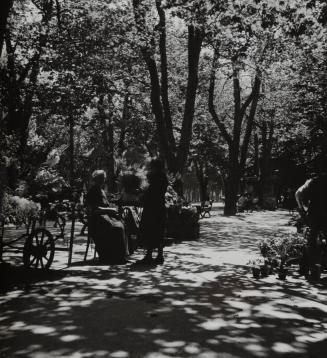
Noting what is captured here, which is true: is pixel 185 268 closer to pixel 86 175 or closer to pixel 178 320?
pixel 178 320

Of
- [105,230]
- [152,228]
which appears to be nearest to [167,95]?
[152,228]

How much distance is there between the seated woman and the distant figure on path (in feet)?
1.59

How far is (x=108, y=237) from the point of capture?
9086 millimetres

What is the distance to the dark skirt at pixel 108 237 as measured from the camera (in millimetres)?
9086

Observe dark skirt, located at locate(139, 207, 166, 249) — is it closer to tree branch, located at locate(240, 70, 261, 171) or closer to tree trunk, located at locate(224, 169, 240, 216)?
tree branch, located at locate(240, 70, 261, 171)

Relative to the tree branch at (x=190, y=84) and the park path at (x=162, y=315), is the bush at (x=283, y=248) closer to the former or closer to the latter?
the park path at (x=162, y=315)

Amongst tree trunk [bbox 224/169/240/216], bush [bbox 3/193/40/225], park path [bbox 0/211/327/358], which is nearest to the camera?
park path [bbox 0/211/327/358]

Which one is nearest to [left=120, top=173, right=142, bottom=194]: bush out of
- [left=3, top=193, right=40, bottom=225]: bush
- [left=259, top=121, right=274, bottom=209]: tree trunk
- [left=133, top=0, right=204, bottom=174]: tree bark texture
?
[left=133, top=0, right=204, bottom=174]: tree bark texture

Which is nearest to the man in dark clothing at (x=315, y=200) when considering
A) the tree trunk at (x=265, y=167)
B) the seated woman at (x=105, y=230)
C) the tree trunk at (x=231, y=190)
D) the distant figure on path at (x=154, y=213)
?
the distant figure on path at (x=154, y=213)

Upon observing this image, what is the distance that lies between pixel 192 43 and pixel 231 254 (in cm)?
1112

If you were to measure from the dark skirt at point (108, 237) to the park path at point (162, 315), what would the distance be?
1.58 ft

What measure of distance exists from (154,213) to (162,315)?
4.23 metres

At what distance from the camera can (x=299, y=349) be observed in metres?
4.37

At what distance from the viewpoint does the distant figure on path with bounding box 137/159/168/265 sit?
9.41 meters
